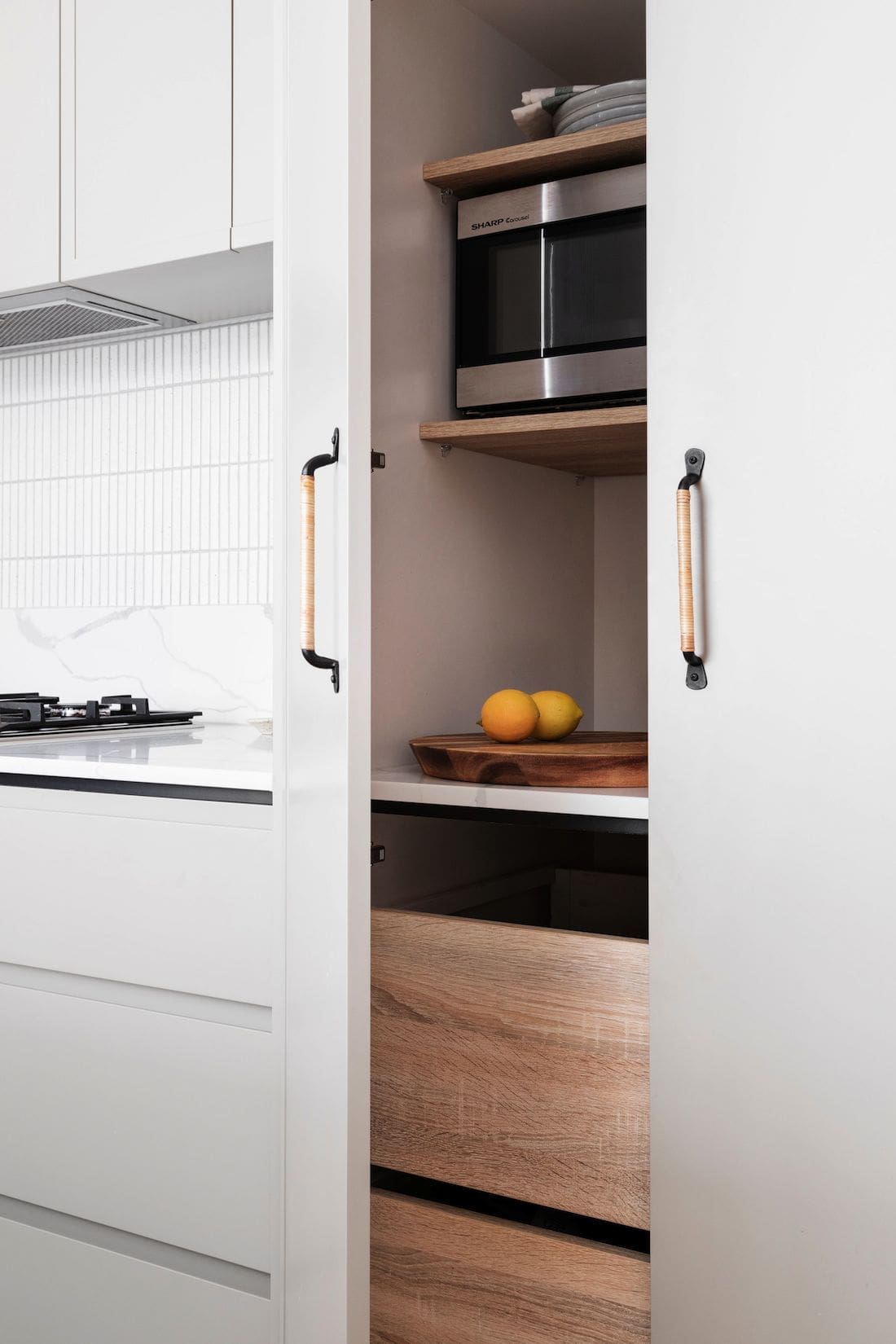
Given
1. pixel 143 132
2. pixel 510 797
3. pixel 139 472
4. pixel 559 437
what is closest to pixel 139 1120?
pixel 510 797

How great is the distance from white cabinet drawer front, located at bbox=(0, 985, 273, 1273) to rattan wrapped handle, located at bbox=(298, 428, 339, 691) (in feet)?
1.35

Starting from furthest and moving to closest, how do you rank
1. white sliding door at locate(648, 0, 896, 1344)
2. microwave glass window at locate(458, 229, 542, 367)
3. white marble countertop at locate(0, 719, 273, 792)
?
microwave glass window at locate(458, 229, 542, 367) → white marble countertop at locate(0, 719, 273, 792) → white sliding door at locate(648, 0, 896, 1344)

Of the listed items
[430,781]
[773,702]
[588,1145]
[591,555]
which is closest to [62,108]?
[591,555]

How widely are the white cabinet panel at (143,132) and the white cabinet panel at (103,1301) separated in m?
1.28

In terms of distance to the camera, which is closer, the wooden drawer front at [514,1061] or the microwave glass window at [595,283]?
the wooden drawer front at [514,1061]

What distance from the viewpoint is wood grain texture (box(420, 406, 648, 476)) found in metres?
1.41

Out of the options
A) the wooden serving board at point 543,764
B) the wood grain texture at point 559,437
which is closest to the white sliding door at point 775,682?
the wooden serving board at point 543,764

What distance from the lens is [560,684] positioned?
190 cm

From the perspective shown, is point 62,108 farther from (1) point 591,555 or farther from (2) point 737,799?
(2) point 737,799

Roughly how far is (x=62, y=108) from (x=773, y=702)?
1401 mm

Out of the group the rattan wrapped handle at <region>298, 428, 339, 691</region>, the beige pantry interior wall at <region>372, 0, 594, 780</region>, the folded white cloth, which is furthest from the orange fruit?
the folded white cloth

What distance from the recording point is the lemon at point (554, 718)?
1.47m

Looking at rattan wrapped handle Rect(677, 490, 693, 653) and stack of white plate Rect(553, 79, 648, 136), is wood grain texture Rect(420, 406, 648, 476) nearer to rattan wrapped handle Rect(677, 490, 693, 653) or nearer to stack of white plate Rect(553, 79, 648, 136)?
rattan wrapped handle Rect(677, 490, 693, 653)

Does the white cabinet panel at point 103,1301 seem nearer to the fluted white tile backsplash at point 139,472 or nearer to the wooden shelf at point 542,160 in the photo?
the fluted white tile backsplash at point 139,472
